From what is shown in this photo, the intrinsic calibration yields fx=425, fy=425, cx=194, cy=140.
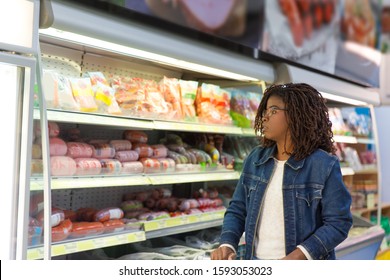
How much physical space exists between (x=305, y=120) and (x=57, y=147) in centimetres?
117

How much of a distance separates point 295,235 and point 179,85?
145 cm

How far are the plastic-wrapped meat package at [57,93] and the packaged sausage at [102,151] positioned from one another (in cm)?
32

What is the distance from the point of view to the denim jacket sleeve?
147 cm

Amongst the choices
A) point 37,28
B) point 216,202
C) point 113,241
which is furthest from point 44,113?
point 216,202

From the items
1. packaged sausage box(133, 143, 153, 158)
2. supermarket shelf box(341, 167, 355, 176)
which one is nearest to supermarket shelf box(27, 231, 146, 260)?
packaged sausage box(133, 143, 153, 158)

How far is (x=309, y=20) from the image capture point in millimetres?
3779

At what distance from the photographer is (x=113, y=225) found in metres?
2.21

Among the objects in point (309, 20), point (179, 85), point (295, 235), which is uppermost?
point (309, 20)

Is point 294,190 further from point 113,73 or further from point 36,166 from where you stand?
point 113,73

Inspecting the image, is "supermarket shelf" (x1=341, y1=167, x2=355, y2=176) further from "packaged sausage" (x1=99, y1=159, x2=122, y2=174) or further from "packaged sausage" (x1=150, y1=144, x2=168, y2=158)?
"packaged sausage" (x1=99, y1=159, x2=122, y2=174)

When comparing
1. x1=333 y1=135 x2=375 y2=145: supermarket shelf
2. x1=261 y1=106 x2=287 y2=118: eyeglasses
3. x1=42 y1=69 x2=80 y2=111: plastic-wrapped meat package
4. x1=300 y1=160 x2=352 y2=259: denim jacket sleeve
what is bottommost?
x1=300 y1=160 x2=352 y2=259: denim jacket sleeve

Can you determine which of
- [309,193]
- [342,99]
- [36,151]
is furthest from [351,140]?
[36,151]

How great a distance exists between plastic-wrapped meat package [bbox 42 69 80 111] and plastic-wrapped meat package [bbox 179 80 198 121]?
804 millimetres

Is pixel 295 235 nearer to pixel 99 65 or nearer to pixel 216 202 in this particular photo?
pixel 216 202
